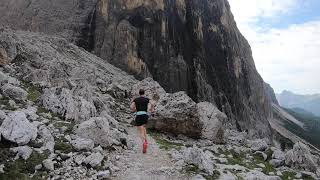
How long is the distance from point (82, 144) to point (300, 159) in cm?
1351

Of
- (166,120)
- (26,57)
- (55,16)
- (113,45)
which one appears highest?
(55,16)

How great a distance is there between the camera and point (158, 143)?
2603 cm

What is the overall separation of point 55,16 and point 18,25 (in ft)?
21.2

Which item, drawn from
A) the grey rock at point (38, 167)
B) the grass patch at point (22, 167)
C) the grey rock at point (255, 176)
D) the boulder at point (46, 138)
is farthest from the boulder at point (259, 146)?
the grey rock at point (38, 167)

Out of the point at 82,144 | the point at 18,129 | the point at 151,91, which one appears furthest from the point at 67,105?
the point at 151,91

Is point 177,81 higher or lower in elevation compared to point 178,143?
higher

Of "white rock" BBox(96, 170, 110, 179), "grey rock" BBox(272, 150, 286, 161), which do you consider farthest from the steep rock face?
"white rock" BBox(96, 170, 110, 179)

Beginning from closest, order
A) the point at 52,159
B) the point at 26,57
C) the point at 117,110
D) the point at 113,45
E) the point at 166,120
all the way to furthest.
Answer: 1. the point at 52,159
2. the point at 166,120
3. the point at 117,110
4. the point at 26,57
5. the point at 113,45

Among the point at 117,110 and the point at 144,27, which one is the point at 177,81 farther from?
the point at 117,110

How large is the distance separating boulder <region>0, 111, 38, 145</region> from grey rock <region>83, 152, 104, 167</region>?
95.7 inches

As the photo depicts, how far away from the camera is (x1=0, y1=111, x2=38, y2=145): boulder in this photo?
17906 mm

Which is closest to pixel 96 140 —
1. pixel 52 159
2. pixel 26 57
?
pixel 52 159

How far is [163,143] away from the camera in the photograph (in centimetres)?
2647

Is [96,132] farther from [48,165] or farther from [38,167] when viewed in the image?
[38,167]
